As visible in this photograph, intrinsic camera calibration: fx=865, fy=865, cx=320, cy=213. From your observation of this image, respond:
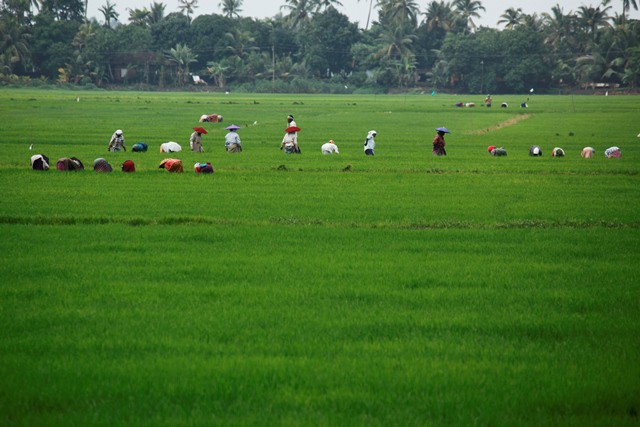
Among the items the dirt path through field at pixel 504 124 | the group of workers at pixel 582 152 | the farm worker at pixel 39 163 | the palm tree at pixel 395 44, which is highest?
the palm tree at pixel 395 44

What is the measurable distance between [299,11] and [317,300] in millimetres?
121862

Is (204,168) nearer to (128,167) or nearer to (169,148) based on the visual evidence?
(128,167)

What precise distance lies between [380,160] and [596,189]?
8.08m

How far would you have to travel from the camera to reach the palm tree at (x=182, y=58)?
359 ft

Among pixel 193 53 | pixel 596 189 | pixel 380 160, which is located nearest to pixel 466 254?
pixel 596 189

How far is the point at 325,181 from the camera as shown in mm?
20594

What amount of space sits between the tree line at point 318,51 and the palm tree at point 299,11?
5.8 inches

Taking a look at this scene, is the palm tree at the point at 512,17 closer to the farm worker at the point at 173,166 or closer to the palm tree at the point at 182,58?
the palm tree at the point at 182,58

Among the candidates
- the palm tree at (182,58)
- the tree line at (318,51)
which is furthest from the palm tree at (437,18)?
the palm tree at (182,58)

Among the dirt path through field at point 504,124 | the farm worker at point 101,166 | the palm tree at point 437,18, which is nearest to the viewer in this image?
the farm worker at point 101,166

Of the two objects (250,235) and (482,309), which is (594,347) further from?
(250,235)

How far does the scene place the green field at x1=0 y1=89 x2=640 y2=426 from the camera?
245 inches

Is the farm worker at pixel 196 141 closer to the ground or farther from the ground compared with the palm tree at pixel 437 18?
closer to the ground

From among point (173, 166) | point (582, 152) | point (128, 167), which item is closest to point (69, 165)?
point (128, 167)
